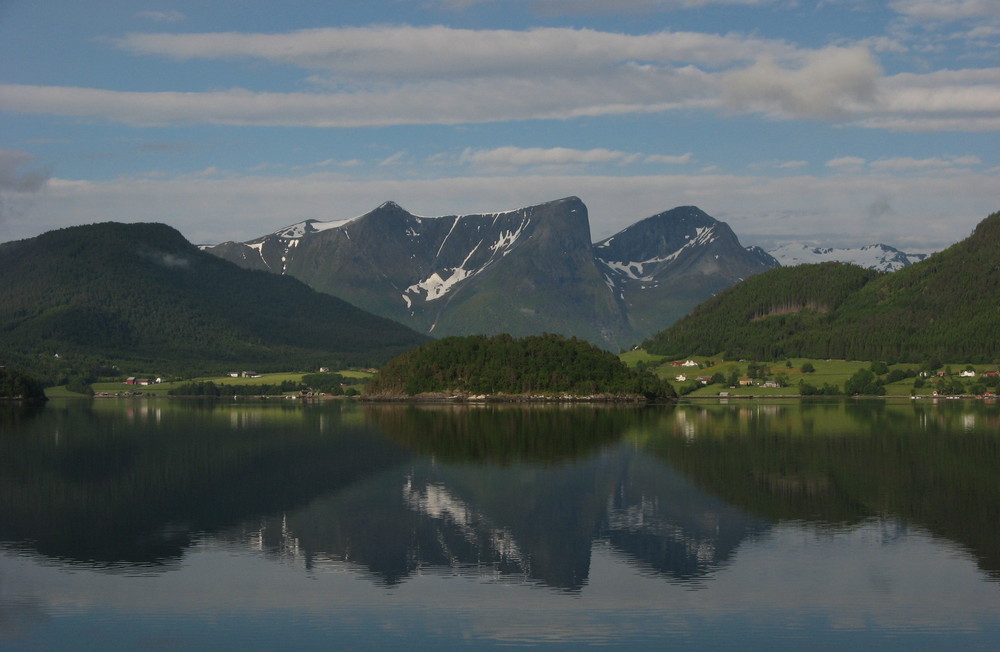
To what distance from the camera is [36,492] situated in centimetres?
6222

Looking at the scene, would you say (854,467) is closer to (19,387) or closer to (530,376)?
(530,376)

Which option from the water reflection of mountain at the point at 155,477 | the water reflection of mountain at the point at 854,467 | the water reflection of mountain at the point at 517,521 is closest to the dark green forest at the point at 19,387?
the water reflection of mountain at the point at 155,477

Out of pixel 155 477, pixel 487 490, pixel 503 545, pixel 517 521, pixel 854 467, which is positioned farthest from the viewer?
pixel 854 467

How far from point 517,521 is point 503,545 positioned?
5848 mm

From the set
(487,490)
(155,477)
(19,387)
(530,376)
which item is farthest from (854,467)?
(19,387)

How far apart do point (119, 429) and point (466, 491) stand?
60.5 metres

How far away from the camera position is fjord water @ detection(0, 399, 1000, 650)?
34.8 meters

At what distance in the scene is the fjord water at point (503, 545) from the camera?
1372 inches

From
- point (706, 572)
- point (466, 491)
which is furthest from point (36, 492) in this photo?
point (706, 572)

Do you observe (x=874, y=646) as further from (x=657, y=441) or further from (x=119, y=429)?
(x=119, y=429)

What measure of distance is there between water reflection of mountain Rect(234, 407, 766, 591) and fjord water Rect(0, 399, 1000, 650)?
0.65 ft

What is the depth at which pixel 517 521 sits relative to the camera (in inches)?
2104

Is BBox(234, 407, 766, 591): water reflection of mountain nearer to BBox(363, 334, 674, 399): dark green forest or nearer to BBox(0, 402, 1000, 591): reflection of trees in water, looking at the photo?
BBox(0, 402, 1000, 591): reflection of trees in water

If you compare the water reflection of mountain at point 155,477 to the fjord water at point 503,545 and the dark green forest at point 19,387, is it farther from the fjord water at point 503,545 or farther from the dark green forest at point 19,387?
the dark green forest at point 19,387
